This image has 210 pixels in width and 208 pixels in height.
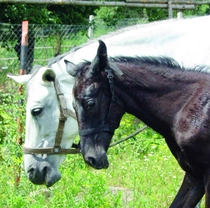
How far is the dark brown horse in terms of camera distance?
491cm

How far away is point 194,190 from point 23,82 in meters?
1.97

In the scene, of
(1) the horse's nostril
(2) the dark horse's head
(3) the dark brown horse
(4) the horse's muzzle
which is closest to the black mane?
(3) the dark brown horse

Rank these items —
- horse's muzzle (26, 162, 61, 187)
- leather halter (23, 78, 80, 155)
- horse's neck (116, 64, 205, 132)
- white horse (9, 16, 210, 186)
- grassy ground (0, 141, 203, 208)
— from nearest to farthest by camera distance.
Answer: horse's neck (116, 64, 205, 132)
grassy ground (0, 141, 203, 208)
white horse (9, 16, 210, 186)
horse's muzzle (26, 162, 61, 187)
leather halter (23, 78, 80, 155)

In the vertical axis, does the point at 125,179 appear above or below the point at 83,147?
below

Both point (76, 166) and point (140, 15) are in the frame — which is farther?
point (140, 15)

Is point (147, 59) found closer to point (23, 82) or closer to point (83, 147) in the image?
point (83, 147)

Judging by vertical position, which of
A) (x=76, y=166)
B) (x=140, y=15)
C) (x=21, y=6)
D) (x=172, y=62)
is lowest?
(x=140, y=15)

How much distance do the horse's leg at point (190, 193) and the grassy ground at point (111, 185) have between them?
19.0 inches

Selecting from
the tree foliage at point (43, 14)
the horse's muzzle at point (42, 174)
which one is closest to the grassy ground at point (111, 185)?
the horse's muzzle at point (42, 174)

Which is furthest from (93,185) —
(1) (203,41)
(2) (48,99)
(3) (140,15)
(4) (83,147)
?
(3) (140,15)

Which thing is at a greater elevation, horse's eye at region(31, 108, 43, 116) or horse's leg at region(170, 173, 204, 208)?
horse's eye at region(31, 108, 43, 116)

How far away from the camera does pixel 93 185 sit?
18.1 ft

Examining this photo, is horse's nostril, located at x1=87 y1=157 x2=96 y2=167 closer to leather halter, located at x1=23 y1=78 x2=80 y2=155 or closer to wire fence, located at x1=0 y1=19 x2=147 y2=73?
leather halter, located at x1=23 y1=78 x2=80 y2=155

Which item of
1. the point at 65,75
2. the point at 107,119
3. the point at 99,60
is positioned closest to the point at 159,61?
the point at 99,60
